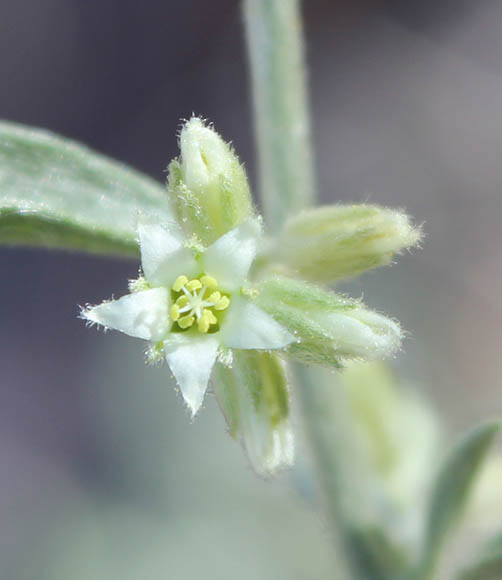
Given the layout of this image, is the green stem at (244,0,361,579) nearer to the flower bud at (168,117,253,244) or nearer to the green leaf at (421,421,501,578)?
the green leaf at (421,421,501,578)

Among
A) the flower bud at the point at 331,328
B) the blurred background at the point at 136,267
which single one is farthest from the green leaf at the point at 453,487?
the blurred background at the point at 136,267

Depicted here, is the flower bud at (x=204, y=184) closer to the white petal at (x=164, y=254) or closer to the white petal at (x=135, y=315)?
the white petal at (x=164, y=254)

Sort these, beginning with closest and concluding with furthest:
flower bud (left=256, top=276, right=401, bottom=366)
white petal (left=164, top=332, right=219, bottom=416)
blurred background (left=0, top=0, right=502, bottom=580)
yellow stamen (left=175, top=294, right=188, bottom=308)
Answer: white petal (left=164, top=332, right=219, bottom=416), flower bud (left=256, top=276, right=401, bottom=366), yellow stamen (left=175, top=294, right=188, bottom=308), blurred background (left=0, top=0, right=502, bottom=580)

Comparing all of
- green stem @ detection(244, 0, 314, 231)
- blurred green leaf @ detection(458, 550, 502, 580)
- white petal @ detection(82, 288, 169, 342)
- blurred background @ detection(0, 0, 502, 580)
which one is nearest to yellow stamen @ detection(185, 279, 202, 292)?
white petal @ detection(82, 288, 169, 342)

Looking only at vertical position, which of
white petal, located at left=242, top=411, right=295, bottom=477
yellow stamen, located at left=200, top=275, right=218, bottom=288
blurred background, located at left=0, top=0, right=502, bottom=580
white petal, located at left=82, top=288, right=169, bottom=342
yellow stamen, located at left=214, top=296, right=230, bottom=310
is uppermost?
blurred background, located at left=0, top=0, right=502, bottom=580

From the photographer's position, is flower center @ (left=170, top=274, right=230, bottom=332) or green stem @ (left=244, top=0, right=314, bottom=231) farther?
green stem @ (left=244, top=0, right=314, bottom=231)

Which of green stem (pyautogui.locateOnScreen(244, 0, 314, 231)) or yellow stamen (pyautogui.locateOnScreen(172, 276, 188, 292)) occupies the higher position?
green stem (pyautogui.locateOnScreen(244, 0, 314, 231))

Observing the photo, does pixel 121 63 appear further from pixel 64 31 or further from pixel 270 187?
pixel 270 187

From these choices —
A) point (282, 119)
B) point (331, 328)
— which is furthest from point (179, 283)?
point (282, 119)

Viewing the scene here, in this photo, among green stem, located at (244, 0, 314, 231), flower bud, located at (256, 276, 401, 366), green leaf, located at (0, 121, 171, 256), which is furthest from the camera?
green stem, located at (244, 0, 314, 231)
